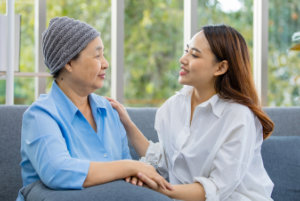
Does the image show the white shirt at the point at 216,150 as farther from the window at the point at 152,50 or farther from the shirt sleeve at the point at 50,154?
the window at the point at 152,50

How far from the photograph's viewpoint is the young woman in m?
1.64

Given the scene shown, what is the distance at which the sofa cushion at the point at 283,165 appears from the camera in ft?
7.13

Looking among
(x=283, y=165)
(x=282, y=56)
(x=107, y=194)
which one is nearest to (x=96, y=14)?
(x=282, y=56)

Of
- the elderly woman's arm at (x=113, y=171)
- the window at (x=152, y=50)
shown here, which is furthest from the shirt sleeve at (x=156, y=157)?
the window at (x=152, y=50)

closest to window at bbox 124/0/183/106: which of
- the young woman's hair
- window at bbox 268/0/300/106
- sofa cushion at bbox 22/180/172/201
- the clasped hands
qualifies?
window at bbox 268/0/300/106

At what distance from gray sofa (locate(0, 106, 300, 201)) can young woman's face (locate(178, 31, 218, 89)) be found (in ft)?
1.71

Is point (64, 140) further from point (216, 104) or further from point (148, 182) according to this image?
point (216, 104)

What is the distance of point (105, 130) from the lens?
177cm

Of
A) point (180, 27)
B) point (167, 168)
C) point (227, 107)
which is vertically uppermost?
point (180, 27)

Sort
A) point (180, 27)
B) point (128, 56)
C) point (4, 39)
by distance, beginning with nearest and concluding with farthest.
Result: point (4, 39)
point (180, 27)
point (128, 56)

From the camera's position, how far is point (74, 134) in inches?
63.9

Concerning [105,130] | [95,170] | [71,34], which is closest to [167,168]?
[105,130]

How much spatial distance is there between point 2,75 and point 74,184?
56.8 inches

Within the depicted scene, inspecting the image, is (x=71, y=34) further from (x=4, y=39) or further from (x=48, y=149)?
(x=4, y=39)
